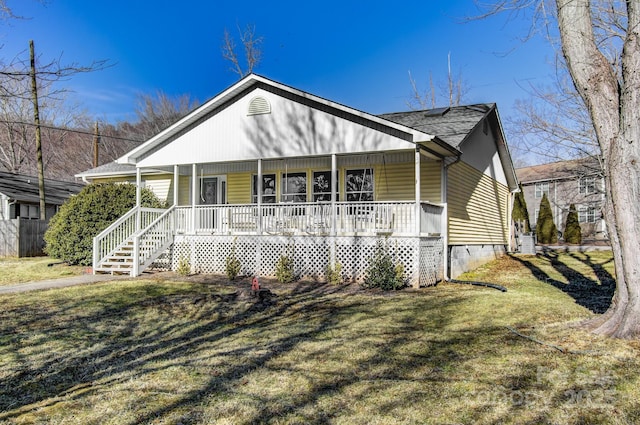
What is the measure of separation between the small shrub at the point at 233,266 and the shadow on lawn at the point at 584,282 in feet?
27.5

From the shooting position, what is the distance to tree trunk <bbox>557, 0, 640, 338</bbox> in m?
5.67

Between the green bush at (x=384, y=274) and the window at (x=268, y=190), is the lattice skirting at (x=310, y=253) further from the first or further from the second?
the window at (x=268, y=190)

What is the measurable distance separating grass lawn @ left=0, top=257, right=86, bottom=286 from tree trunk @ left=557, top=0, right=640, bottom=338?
13.7 m

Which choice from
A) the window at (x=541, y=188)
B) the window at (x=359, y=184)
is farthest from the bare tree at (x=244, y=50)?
the window at (x=541, y=188)

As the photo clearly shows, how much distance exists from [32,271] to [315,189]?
942 centimetres

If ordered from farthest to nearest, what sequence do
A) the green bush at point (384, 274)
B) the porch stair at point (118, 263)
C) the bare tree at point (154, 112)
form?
the bare tree at point (154, 112) → the porch stair at point (118, 263) → the green bush at point (384, 274)

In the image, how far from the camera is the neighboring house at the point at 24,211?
770 inches

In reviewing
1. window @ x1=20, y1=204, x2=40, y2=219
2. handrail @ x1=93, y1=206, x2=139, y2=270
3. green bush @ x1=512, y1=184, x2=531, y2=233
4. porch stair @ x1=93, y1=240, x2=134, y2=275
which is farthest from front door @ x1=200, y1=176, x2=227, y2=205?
green bush @ x1=512, y1=184, x2=531, y2=233

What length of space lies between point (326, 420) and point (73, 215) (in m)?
14.3

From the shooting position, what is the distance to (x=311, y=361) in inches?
217

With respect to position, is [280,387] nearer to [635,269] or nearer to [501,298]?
[635,269]

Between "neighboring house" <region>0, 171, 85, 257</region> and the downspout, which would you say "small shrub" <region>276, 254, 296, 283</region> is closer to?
the downspout

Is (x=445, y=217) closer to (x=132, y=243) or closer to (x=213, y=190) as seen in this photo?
(x=213, y=190)

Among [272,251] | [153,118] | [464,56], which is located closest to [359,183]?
[272,251]
